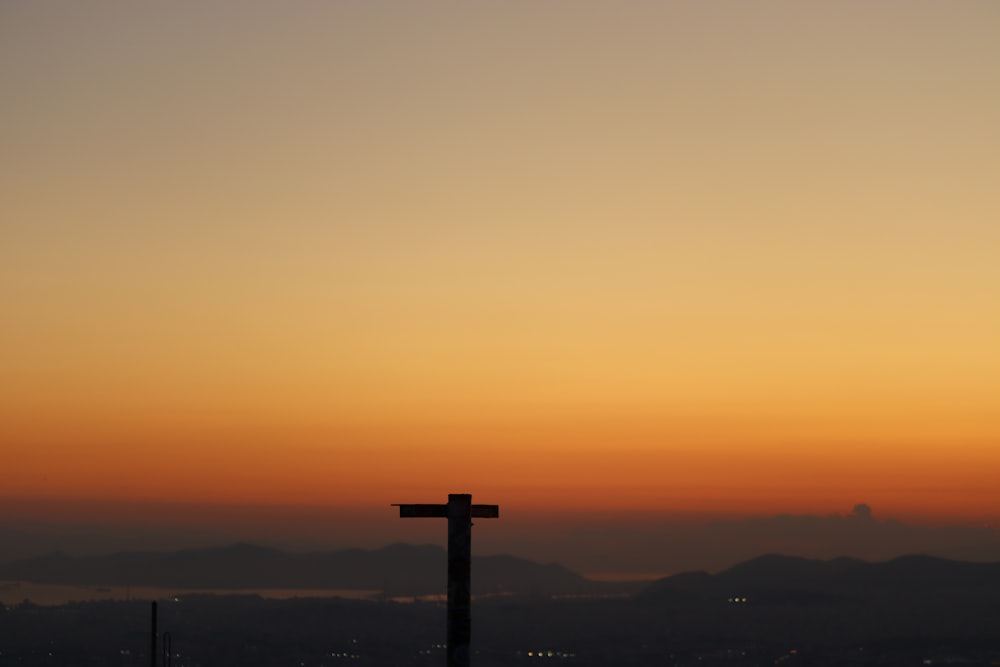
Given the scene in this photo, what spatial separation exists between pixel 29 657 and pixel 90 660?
8.09 meters

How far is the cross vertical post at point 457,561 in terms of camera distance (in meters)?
25.1

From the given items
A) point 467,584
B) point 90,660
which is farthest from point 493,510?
point 90,660

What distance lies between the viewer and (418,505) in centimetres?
2522

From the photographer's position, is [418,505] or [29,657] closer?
[418,505]

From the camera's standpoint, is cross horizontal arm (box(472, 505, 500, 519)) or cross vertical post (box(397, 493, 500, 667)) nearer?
cross vertical post (box(397, 493, 500, 667))

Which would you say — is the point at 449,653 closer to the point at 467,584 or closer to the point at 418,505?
the point at 467,584

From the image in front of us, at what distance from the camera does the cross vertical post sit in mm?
25141

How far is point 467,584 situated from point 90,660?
17306 cm

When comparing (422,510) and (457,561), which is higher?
(422,510)

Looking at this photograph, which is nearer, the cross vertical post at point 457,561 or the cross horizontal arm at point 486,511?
the cross vertical post at point 457,561

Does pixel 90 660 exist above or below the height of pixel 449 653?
below

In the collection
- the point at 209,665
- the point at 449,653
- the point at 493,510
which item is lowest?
the point at 209,665

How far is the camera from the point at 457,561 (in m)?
25.2

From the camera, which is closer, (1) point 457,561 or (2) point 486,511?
(1) point 457,561
